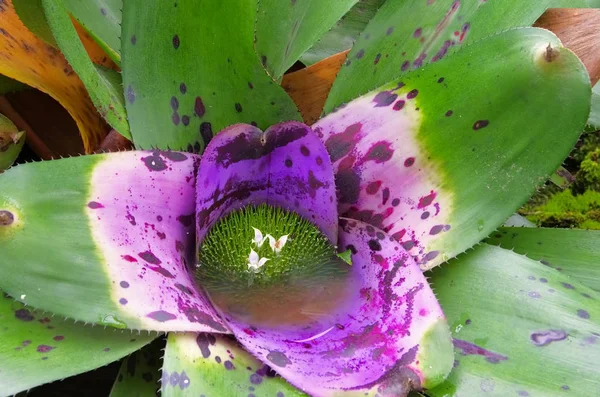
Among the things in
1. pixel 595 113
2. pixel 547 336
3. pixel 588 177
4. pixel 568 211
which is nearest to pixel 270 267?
pixel 547 336

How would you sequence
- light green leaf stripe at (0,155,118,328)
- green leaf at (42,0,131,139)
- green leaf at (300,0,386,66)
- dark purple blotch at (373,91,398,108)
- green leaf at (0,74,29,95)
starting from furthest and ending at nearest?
green leaf at (300,0,386,66) < green leaf at (0,74,29,95) < dark purple blotch at (373,91,398,108) < green leaf at (42,0,131,139) < light green leaf stripe at (0,155,118,328)

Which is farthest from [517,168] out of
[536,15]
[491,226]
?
[536,15]

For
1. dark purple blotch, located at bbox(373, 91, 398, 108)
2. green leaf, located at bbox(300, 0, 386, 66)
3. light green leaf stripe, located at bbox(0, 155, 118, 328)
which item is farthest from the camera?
green leaf, located at bbox(300, 0, 386, 66)

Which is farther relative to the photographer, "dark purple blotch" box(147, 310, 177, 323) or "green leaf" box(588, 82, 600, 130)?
"green leaf" box(588, 82, 600, 130)

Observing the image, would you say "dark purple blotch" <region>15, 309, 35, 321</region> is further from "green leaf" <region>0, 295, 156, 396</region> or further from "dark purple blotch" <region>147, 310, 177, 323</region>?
"dark purple blotch" <region>147, 310, 177, 323</region>

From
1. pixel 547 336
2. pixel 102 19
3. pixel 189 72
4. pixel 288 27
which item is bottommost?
pixel 547 336

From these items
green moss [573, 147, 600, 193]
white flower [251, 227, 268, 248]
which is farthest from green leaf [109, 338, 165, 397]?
green moss [573, 147, 600, 193]

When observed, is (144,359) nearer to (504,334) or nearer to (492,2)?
(504,334)

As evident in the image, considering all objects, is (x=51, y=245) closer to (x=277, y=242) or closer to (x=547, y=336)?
(x=277, y=242)
